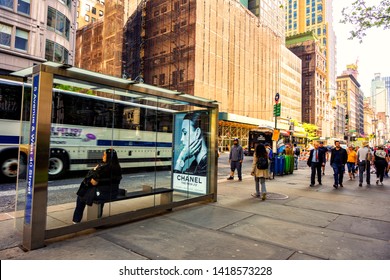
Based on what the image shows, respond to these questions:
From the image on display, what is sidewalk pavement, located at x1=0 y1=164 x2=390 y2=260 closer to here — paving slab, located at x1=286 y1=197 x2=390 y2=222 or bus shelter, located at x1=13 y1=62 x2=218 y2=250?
paving slab, located at x1=286 y1=197 x2=390 y2=222

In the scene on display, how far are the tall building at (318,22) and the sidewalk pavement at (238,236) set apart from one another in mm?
122127

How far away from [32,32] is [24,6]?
245 cm

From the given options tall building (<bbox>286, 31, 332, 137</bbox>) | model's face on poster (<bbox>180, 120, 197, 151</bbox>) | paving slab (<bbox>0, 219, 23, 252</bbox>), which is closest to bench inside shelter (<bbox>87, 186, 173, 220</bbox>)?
paving slab (<bbox>0, 219, 23, 252</bbox>)

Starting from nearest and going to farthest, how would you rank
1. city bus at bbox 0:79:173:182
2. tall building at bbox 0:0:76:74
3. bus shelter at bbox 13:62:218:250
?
bus shelter at bbox 13:62:218:250 < city bus at bbox 0:79:173:182 < tall building at bbox 0:0:76:74

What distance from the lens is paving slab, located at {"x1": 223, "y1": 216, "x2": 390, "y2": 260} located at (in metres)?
4.20

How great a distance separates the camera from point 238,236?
15.9ft

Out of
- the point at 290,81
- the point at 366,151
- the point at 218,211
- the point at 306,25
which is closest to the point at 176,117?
the point at 218,211

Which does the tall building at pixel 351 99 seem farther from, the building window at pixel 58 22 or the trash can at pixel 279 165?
the trash can at pixel 279 165

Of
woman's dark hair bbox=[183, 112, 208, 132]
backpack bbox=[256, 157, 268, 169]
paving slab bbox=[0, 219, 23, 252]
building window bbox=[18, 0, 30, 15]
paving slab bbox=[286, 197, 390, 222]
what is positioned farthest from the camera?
building window bbox=[18, 0, 30, 15]

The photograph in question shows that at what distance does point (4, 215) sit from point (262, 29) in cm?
6583

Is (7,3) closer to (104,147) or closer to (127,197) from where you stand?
(104,147)

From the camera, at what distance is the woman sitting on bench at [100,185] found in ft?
16.5

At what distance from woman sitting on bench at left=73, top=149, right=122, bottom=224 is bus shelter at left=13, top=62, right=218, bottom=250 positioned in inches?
1.2

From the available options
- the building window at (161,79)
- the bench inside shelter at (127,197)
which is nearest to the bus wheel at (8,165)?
the bench inside shelter at (127,197)
